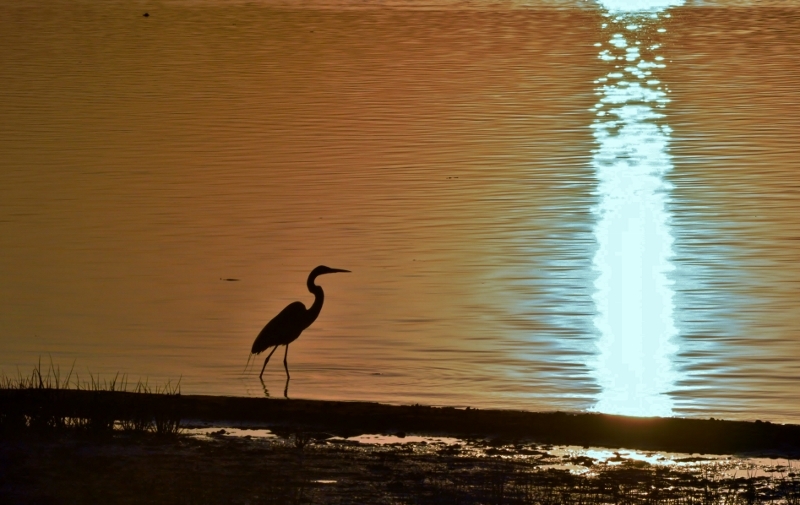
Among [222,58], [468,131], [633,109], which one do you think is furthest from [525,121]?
[222,58]

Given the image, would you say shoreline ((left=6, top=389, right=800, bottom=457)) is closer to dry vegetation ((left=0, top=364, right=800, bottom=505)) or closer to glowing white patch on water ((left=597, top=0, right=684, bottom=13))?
dry vegetation ((left=0, top=364, right=800, bottom=505))

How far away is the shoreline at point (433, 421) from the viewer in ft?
28.3

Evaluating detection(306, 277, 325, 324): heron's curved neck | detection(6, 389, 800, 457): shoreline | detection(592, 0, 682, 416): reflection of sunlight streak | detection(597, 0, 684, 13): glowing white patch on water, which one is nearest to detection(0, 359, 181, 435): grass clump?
detection(6, 389, 800, 457): shoreline

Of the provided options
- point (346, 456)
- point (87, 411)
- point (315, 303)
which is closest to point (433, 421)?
point (346, 456)

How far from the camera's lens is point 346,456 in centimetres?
812

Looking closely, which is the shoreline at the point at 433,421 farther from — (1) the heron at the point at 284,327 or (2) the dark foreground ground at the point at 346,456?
(1) the heron at the point at 284,327

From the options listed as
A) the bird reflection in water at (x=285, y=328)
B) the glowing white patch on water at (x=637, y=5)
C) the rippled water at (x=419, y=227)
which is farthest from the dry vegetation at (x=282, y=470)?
the glowing white patch on water at (x=637, y=5)

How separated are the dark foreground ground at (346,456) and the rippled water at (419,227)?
5.89ft

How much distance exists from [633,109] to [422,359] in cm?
2089

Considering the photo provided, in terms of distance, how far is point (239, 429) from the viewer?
891cm

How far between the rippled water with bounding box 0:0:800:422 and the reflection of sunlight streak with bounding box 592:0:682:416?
0.05 meters

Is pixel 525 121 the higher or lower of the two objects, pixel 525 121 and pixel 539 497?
the higher

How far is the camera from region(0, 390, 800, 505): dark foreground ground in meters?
7.23

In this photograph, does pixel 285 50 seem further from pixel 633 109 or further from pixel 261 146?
pixel 261 146
